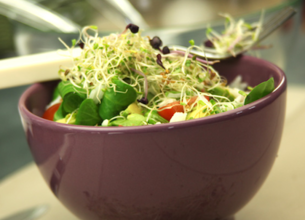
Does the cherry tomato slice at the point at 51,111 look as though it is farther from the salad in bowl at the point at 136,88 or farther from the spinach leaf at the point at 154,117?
the spinach leaf at the point at 154,117

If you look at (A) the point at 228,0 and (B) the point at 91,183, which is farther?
(A) the point at 228,0

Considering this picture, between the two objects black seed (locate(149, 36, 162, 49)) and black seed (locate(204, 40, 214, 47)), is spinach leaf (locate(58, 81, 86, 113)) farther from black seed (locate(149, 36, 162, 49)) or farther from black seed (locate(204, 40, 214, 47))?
black seed (locate(204, 40, 214, 47))

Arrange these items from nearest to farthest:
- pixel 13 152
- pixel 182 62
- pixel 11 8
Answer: pixel 182 62, pixel 11 8, pixel 13 152

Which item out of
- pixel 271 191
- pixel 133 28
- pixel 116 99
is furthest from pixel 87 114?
Result: pixel 271 191

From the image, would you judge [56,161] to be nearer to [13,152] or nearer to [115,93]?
[115,93]

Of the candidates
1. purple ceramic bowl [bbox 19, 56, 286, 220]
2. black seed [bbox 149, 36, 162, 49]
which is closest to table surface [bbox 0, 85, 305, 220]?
purple ceramic bowl [bbox 19, 56, 286, 220]

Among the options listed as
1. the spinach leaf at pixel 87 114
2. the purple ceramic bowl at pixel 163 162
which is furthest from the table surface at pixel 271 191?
the spinach leaf at pixel 87 114

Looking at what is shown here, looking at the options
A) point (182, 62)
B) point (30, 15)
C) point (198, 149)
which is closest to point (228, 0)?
point (30, 15)
